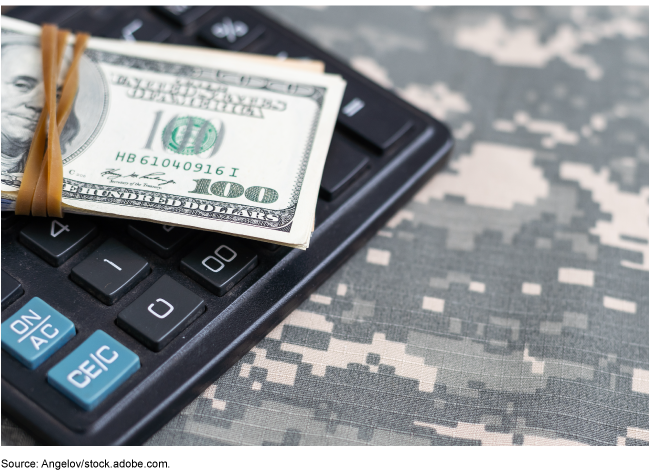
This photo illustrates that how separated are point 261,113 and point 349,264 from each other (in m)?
0.12

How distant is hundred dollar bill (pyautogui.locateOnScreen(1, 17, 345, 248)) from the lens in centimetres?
36

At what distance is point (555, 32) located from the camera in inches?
22.0

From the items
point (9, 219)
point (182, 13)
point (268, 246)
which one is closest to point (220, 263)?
point (268, 246)

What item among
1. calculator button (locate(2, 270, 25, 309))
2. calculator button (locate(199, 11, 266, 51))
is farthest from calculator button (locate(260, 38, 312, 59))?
calculator button (locate(2, 270, 25, 309))

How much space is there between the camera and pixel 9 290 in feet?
1.09

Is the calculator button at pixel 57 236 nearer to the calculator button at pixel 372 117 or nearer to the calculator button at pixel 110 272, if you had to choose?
the calculator button at pixel 110 272

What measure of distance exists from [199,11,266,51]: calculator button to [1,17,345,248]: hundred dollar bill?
30mm

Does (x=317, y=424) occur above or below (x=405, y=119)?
below

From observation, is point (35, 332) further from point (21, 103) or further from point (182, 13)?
point (182, 13)

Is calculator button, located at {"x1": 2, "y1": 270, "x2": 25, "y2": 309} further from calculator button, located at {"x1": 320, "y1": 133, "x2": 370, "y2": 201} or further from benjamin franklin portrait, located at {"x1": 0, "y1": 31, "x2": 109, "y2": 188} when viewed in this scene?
calculator button, located at {"x1": 320, "y1": 133, "x2": 370, "y2": 201}

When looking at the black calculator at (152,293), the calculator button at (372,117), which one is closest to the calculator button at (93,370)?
the black calculator at (152,293)

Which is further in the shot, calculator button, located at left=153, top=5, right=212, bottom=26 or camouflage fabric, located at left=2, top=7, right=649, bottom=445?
calculator button, located at left=153, top=5, right=212, bottom=26

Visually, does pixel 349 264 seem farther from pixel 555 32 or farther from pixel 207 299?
pixel 555 32

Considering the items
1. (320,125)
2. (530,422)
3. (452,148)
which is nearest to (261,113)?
(320,125)
